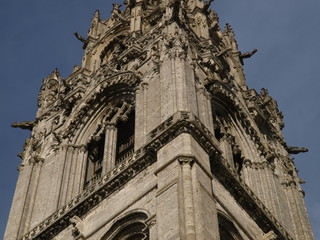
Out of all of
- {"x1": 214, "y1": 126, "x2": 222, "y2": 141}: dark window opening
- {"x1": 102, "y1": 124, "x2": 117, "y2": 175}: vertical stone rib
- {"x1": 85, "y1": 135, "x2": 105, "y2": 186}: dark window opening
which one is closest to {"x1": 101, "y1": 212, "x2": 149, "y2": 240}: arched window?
{"x1": 102, "y1": 124, "x2": 117, "y2": 175}: vertical stone rib

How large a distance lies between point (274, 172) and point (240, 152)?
175 cm

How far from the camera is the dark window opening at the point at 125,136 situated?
31891 millimetres

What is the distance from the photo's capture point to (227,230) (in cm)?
2602

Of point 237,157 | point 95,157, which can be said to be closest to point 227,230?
point 237,157

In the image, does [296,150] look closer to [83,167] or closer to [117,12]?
[83,167]

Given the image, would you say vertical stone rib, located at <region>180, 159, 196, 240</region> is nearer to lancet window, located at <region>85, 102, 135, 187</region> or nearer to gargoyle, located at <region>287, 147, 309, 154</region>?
lancet window, located at <region>85, 102, 135, 187</region>

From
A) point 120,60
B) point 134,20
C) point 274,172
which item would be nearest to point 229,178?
point 274,172

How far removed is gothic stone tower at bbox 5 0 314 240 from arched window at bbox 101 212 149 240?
0.04 meters

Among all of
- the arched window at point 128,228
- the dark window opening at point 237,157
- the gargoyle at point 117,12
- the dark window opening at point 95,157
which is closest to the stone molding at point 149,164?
the arched window at point 128,228

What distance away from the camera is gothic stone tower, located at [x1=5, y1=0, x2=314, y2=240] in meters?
25.3

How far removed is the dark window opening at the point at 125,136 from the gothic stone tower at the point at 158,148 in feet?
0.18

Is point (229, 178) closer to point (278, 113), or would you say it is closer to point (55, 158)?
point (55, 158)

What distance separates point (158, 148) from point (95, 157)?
7255 millimetres

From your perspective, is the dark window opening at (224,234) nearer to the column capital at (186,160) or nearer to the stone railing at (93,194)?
the column capital at (186,160)
